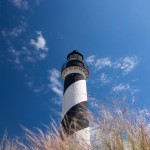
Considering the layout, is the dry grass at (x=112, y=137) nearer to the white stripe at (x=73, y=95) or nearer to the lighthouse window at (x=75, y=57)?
the white stripe at (x=73, y=95)

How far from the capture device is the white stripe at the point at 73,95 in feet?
29.8

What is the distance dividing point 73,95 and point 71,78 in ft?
4.00

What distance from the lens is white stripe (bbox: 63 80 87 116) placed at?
9086 mm

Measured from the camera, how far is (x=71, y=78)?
10289 millimetres

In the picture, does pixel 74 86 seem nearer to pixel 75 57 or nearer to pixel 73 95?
pixel 73 95

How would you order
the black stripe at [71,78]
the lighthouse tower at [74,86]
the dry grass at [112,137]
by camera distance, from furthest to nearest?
the black stripe at [71,78], the lighthouse tower at [74,86], the dry grass at [112,137]

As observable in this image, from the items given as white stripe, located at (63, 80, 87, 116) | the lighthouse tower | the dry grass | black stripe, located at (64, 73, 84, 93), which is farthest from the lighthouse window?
the dry grass

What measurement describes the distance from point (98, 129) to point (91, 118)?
152mm

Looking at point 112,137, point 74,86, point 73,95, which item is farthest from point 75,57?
point 112,137

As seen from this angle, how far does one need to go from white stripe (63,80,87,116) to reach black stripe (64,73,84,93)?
20cm

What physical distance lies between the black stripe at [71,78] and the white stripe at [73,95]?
20cm

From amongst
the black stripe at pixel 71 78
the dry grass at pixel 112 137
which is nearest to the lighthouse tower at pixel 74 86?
the black stripe at pixel 71 78

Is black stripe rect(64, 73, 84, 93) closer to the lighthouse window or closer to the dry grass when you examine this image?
the lighthouse window

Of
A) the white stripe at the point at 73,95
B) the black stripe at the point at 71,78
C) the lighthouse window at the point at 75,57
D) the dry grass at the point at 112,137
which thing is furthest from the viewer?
the lighthouse window at the point at 75,57
